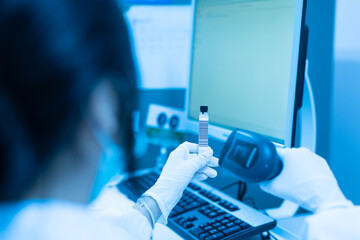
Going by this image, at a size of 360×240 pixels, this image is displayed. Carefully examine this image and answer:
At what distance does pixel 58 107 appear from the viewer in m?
0.33

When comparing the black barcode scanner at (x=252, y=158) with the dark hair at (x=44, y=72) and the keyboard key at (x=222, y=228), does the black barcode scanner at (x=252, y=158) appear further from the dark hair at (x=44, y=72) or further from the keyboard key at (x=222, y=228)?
the dark hair at (x=44, y=72)

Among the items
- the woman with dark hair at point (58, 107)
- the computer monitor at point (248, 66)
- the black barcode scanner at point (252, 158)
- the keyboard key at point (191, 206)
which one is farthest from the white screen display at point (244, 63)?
the woman with dark hair at point (58, 107)

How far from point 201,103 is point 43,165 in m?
0.63

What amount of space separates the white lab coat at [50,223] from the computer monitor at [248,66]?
43cm

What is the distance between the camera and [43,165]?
34cm

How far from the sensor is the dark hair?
304 mm

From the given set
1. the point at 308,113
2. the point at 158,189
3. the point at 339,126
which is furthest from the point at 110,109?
the point at 339,126

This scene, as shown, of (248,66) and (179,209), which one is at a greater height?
(248,66)

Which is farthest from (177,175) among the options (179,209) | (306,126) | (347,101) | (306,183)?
(347,101)

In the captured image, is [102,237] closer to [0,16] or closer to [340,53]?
[0,16]

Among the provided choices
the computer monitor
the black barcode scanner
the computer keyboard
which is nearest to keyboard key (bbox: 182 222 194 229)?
the computer keyboard

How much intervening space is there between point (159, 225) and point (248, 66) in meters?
0.40

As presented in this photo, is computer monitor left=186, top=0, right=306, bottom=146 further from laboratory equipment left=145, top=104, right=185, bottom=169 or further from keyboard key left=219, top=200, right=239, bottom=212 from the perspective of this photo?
keyboard key left=219, top=200, right=239, bottom=212

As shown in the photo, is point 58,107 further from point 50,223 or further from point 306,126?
point 306,126
